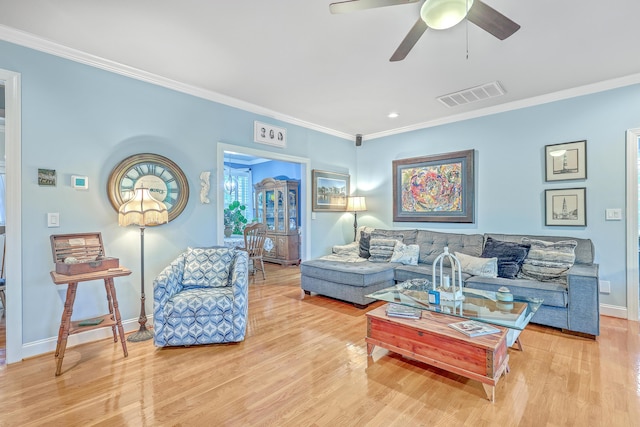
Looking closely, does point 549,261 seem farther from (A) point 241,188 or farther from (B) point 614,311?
(A) point 241,188

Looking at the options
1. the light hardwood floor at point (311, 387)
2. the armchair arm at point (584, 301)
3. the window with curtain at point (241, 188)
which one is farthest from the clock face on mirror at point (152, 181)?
the window with curtain at point (241, 188)

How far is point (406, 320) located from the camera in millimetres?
2322

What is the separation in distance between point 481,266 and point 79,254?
397cm

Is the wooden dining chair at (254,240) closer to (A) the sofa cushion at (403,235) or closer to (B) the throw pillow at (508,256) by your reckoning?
(A) the sofa cushion at (403,235)

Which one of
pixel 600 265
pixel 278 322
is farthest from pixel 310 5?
pixel 600 265

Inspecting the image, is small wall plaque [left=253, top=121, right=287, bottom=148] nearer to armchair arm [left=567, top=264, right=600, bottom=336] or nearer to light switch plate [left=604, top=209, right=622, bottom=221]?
armchair arm [left=567, top=264, right=600, bottom=336]

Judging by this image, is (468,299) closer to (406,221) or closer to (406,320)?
(406,320)

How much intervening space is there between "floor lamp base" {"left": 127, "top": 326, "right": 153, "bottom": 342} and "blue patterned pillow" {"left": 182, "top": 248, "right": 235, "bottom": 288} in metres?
0.55

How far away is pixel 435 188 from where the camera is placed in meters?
4.65

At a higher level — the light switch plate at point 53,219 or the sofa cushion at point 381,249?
the light switch plate at point 53,219

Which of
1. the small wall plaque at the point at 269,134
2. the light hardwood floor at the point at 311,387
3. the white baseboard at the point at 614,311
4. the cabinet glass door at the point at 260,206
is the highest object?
the small wall plaque at the point at 269,134

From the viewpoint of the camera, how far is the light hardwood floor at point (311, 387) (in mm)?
1744

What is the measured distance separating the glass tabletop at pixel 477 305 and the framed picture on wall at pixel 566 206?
65.8 inches

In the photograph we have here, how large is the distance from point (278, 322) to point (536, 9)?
341 cm
